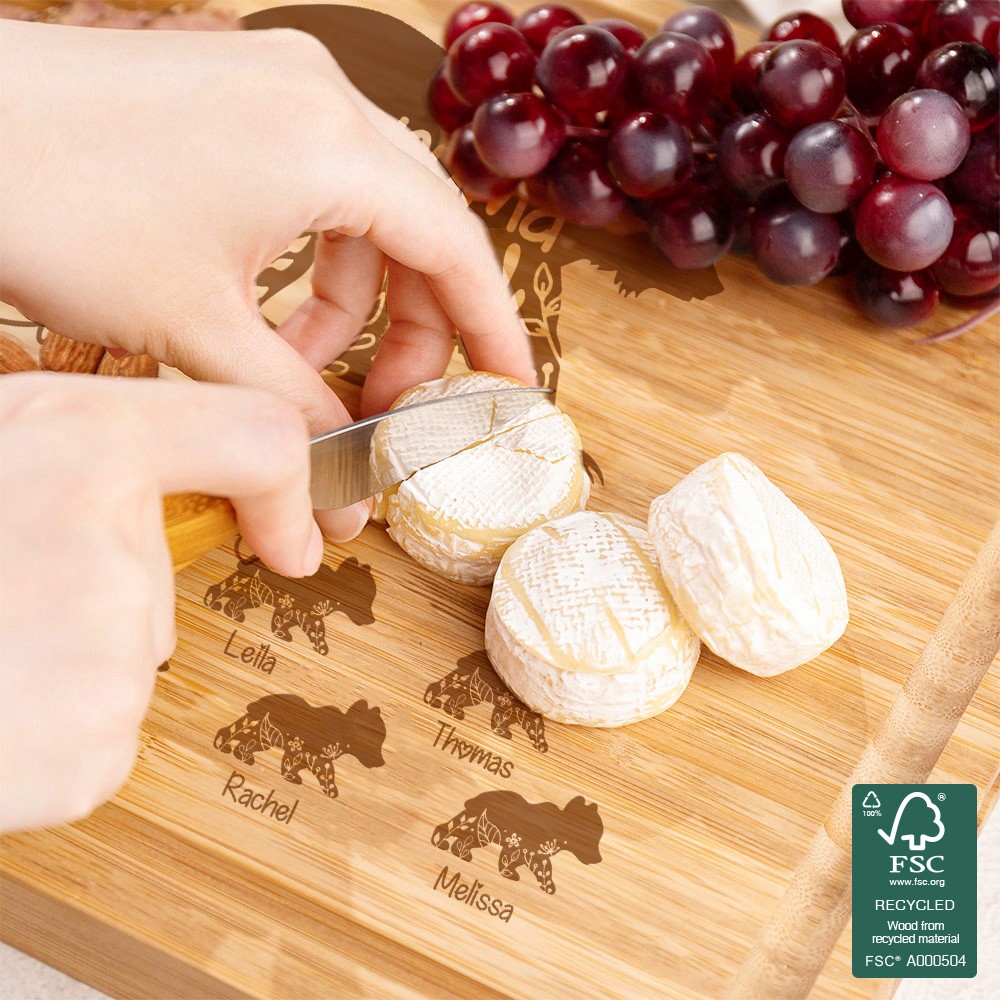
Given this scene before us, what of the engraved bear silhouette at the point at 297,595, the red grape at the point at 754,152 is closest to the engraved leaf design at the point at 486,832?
the engraved bear silhouette at the point at 297,595

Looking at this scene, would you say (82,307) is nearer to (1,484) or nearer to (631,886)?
(1,484)

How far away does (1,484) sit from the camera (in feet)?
1.79

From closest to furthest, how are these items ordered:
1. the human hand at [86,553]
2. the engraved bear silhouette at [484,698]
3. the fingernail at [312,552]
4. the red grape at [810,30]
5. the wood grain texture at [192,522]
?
the human hand at [86,553] < the wood grain texture at [192,522] < the fingernail at [312,552] < the engraved bear silhouette at [484,698] < the red grape at [810,30]

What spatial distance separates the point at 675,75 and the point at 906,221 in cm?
27

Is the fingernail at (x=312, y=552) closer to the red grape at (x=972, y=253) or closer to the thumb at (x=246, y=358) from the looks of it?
the thumb at (x=246, y=358)

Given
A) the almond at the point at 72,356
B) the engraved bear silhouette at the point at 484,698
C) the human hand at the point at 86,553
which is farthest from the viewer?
the almond at the point at 72,356

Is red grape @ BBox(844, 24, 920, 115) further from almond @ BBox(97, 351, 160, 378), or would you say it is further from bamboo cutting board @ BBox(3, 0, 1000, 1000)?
almond @ BBox(97, 351, 160, 378)

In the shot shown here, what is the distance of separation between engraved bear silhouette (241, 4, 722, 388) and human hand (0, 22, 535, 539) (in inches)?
8.7

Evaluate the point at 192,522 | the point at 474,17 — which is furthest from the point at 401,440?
the point at 474,17

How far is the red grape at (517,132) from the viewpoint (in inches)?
40.2

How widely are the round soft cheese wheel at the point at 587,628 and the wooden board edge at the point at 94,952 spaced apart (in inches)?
13.4

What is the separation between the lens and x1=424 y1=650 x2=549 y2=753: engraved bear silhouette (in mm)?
873

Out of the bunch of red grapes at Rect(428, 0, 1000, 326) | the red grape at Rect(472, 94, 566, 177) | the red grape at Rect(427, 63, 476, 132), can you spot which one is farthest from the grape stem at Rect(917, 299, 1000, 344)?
the red grape at Rect(427, 63, 476, 132)

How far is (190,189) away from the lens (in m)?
0.77
